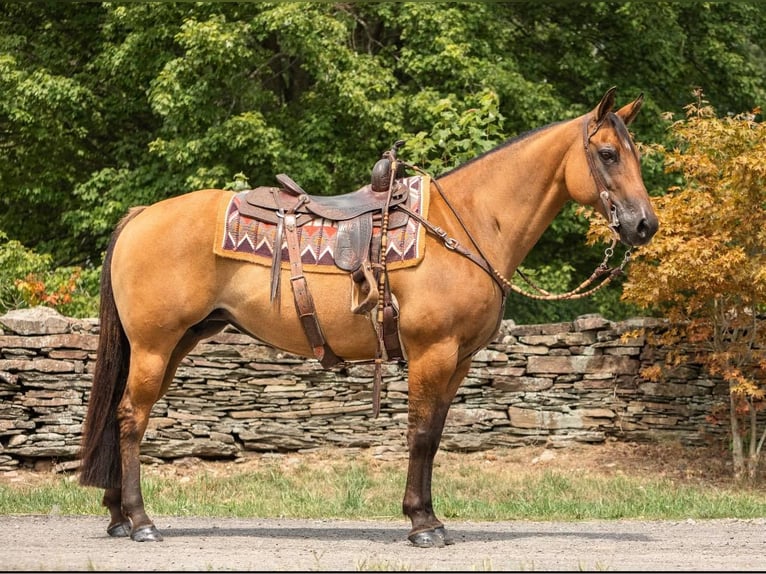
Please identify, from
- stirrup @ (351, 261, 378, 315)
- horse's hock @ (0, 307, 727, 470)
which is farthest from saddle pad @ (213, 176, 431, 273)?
horse's hock @ (0, 307, 727, 470)

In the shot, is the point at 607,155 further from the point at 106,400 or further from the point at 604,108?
the point at 106,400

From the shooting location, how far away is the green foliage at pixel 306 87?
1398cm

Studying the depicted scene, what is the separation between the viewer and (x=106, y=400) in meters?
7.01

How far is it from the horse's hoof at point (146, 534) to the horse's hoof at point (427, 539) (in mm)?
1537

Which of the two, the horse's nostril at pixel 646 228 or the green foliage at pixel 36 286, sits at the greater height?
the horse's nostril at pixel 646 228

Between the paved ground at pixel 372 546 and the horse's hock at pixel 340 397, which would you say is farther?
the horse's hock at pixel 340 397

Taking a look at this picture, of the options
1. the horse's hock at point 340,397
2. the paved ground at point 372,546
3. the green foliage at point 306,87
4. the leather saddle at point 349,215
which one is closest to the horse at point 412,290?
the leather saddle at point 349,215

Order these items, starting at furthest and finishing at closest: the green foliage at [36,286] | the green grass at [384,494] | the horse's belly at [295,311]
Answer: the green foliage at [36,286]
the green grass at [384,494]
the horse's belly at [295,311]

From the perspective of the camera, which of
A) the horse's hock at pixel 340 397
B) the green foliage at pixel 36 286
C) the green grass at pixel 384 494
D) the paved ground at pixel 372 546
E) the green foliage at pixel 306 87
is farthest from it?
the green foliage at pixel 306 87

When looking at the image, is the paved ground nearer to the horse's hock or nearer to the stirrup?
the stirrup

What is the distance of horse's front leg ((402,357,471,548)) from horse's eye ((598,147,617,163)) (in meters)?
1.50

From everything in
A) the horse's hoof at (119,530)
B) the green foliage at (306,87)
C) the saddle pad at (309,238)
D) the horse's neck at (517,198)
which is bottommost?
the horse's hoof at (119,530)

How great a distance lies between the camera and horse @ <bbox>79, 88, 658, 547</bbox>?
6.52 m

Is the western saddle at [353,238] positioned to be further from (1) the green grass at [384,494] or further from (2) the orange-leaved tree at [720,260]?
(2) the orange-leaved tree at [720,260]
